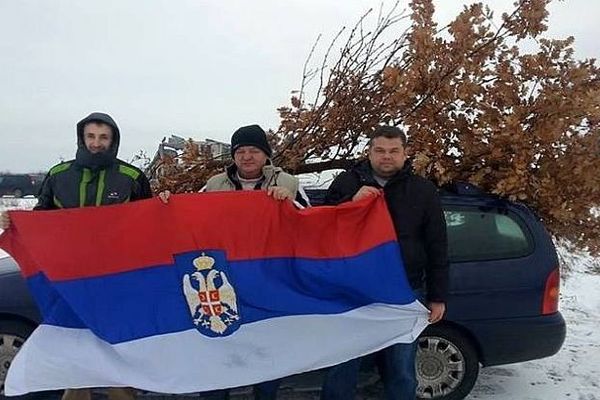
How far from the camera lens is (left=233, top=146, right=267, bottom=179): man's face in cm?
376

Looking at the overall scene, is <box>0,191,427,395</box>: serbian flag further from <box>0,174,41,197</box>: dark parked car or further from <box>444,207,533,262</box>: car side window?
<box>0,174,41,197</box>: dark parked car

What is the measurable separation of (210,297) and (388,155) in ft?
4.46

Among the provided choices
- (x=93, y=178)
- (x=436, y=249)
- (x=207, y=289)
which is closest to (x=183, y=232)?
(x=207, y=289)

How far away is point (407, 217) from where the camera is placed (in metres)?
3.71

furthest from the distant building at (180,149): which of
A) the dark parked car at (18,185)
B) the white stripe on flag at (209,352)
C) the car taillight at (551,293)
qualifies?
the dark parked car at (18,185)

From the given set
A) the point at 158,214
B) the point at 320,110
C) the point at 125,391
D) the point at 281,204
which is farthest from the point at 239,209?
the point at 320,110

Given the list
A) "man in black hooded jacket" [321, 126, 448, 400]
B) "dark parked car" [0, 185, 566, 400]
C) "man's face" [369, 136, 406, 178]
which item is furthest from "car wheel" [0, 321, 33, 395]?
"man's face" [369, 136, 406, 178]

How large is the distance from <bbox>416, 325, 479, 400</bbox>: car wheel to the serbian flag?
879 mm

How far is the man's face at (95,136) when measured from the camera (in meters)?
3.57

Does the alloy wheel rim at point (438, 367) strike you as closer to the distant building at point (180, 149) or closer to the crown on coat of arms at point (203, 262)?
the crown on coat of arms at point (203, 262)

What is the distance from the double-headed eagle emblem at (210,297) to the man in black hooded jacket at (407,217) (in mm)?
903

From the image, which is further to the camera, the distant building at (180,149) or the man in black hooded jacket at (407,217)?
the distant building at (180,149)

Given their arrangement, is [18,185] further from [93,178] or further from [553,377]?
[553,377]

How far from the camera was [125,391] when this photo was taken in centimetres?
371
